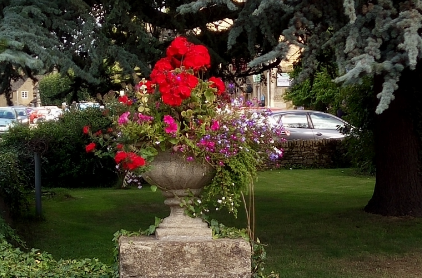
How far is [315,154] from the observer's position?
18.3 m

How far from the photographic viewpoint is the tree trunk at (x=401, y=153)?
9508mm

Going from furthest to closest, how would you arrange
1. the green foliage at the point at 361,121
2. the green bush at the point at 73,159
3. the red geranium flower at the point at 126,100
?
the green bush at the point at 73,159 < the green foliage at the point at 361,121 < the red geranium flower at the point at 126,100

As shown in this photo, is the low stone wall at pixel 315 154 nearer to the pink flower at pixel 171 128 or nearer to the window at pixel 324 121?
the window at pixel 324 121

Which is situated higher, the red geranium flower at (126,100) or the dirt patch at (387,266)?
the red geranium flower at (126,100)

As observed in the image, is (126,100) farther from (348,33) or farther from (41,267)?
(41,267)

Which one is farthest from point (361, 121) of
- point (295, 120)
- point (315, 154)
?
point (295, 120)

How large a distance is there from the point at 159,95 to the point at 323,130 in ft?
49.4

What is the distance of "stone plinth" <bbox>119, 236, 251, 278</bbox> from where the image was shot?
427cm

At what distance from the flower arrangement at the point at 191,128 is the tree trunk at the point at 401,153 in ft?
17.9

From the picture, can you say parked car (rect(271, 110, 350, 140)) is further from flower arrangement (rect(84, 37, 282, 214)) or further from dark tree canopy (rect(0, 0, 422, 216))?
flower arrangement (rect(84, 37, 282, 214))

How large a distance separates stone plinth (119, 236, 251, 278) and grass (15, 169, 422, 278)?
246cm

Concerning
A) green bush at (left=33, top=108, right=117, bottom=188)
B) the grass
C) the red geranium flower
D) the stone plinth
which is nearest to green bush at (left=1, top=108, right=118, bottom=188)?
green bush at (left=33, top=108, right=117, bottom=188)

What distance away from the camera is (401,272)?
23.5 ft

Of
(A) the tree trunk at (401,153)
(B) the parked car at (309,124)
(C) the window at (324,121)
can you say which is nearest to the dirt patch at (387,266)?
(A) the tree trunk at (401,153)
